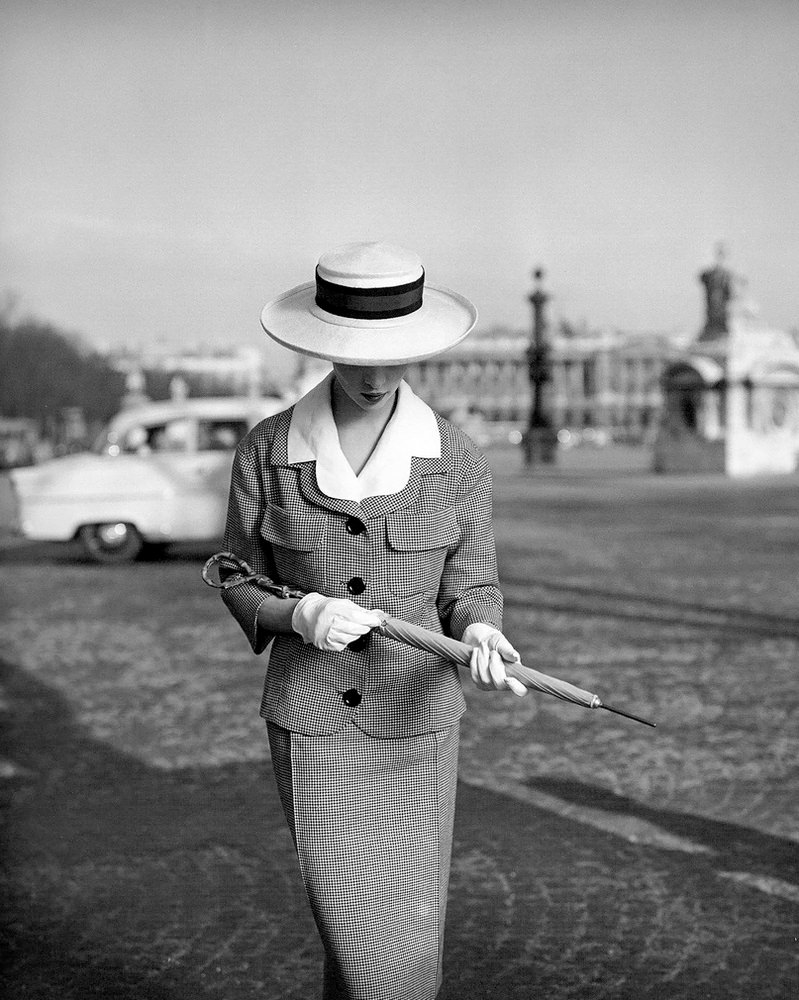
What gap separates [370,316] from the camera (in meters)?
2.59

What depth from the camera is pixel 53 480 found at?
1346 cm

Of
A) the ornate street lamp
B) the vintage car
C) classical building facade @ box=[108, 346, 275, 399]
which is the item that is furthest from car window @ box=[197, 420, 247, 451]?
classical building facade @ box=[108, 346, 275, 399]

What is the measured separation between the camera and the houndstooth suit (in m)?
2.63

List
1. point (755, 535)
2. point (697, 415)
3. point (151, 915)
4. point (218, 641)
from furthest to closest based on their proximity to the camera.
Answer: point (697, 415) → point (755, 535) → point (218, 641) → point (151, 915)

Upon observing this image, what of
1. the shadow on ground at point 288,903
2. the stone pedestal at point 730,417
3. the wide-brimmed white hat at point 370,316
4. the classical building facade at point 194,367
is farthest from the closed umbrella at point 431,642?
the classical building facade at point 194,367

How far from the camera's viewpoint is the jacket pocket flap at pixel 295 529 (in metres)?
2.64

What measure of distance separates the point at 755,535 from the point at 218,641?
868 cm

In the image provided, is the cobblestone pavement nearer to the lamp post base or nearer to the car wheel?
the car wheel

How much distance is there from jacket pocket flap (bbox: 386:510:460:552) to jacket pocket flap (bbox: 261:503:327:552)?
123 millimetres

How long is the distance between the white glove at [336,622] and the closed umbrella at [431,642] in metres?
0.05

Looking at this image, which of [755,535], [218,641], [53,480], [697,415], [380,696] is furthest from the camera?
[697,415]

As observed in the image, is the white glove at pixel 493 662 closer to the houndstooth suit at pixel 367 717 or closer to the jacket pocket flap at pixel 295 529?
the houndstooth suit at pixel 367 717

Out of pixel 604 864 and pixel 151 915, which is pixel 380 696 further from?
pixel 604 864

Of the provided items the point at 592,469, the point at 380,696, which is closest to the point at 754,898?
the point at 380,696
